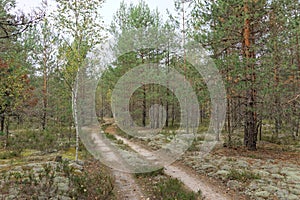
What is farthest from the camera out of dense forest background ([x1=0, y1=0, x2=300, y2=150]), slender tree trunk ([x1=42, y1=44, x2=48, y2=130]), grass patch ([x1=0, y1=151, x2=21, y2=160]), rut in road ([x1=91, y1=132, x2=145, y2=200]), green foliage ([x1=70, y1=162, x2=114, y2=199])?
slender tree trunk ([x1=42, y1=44, x2=48, y2=130])

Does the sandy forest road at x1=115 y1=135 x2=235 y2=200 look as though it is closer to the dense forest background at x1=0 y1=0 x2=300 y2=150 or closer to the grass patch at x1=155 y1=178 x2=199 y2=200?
the grass patch at x1=155 y1=178 x2=199 y2=200

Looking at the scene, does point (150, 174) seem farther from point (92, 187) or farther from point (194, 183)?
point (92, 187)

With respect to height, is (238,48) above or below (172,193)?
above

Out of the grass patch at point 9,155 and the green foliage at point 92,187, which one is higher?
the grass patch at point 9,155

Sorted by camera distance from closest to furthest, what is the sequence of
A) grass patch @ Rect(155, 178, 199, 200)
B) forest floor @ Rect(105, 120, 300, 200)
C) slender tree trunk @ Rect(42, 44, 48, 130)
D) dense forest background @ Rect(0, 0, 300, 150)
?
grass patch @ Rect(155, 178, 199, 200)
forest floor @ Rect(105, 120, 300, 200)
dense forest background @ Rect(0, 0, 300, 150)
slender tree trunk @ Rect(42, 44, 48, 130)

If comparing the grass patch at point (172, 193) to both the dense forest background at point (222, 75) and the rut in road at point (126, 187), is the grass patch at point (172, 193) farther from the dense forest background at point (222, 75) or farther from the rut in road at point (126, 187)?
the rut in road at point (126, 187)

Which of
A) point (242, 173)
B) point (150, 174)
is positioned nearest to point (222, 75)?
point (242, 173)

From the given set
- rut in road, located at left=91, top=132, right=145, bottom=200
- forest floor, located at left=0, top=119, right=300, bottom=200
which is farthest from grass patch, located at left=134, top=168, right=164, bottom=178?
rut in road, located at left=91, top=132, right=145, bottom=200

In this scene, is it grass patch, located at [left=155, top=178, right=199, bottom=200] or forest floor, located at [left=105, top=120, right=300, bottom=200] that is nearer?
grass patch, located at [left=155, top=178, right=199, bottom=200]

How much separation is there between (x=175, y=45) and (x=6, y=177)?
711 inches

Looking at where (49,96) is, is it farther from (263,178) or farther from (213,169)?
(263,178)

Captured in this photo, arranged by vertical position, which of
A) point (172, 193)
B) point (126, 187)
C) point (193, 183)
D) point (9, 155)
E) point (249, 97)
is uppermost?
point (249, 97)

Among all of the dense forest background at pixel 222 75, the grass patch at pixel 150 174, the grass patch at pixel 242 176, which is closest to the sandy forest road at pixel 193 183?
the grass patch at pixel 150 174

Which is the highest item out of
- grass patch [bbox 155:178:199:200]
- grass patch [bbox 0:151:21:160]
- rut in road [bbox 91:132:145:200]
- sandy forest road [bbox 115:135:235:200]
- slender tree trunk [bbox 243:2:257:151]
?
slender tree trunk [bbox 243:2:257:151]
